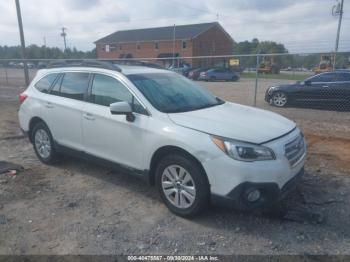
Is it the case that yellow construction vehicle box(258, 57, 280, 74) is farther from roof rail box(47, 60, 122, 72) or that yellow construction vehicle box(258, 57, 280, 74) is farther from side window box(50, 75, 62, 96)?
A: side window box(50, 75, 62, 96)

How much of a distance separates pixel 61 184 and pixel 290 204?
10.8ft

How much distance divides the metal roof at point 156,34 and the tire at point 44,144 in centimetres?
4562

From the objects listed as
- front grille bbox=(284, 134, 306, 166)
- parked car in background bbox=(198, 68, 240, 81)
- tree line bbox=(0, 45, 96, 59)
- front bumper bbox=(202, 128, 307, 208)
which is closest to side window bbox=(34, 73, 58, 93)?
front bumper bbox=(202, 128, 307, 208)

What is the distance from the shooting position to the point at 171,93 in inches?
176

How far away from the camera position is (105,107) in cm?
449

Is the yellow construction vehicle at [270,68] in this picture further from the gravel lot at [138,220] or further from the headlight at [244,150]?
the headlight at [244,150]

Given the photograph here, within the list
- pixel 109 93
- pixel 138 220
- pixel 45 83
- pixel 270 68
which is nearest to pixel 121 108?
pixel 109 93

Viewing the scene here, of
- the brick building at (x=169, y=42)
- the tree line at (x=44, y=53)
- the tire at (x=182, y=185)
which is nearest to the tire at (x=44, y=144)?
the tire at (x=182, y=185)

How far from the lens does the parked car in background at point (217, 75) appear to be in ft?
96.6

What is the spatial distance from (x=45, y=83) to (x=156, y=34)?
50.7m

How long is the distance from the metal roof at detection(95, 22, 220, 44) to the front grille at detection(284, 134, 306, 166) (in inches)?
1854

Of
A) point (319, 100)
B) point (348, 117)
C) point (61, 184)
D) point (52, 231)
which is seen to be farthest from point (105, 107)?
point (319, 100)

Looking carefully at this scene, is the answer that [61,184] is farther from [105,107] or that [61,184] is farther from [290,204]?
[290,204]

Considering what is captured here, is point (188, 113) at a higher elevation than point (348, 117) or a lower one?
higher
